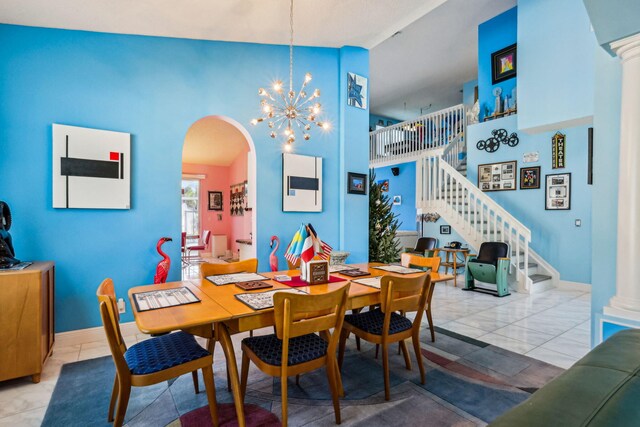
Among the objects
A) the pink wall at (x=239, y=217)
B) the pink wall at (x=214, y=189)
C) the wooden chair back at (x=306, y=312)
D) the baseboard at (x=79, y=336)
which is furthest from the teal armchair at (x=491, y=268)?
the pink wall at (x=214, y=189)

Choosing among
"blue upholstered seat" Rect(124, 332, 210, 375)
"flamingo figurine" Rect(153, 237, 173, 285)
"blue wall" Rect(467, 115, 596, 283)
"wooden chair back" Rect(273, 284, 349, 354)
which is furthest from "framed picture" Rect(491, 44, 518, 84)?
"blue upholstered seat" Rect(124, 332, 210, 375)

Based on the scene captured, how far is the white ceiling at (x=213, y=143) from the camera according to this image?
7098 mm

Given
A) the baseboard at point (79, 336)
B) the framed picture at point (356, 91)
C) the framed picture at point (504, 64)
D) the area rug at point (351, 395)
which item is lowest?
the area rug at point (351, 395)

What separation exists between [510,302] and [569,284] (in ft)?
5.98

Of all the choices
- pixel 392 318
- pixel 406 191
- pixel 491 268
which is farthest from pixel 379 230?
pixel 406 191

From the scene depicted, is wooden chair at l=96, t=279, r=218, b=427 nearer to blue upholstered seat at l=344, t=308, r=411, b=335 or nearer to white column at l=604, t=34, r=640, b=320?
blue upholstered seat at l=344, t=308, r=411, b=335

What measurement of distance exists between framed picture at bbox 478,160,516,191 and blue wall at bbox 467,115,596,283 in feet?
0.30

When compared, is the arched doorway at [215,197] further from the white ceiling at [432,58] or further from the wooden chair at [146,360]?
the wooden chair at [146,360]

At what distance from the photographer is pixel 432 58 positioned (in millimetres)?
7914

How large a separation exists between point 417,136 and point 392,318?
761cm

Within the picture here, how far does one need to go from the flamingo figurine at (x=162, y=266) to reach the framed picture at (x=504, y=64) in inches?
280

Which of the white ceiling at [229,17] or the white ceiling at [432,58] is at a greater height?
the white ceiling at [432,58]

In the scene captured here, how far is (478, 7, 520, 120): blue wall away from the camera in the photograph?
649 cm

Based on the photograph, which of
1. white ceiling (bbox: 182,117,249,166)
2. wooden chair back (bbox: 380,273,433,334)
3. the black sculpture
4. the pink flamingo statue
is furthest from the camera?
white ceiling (bbox: 182,117,249,166)
